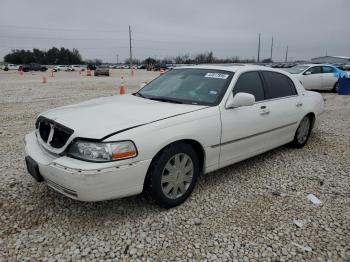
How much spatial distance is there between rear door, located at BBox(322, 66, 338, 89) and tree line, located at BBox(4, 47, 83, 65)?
9397 cm

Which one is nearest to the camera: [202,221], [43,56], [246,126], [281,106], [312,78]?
[202,221]

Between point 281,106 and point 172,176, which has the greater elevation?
point 281,106

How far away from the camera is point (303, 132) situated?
521 cm

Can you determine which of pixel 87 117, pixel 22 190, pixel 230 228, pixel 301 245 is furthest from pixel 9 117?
pixel 301 245

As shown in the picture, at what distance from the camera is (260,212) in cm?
318

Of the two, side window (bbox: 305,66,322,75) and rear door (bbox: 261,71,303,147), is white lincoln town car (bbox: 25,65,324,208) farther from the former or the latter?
side window (bbox: 305,66,322,75)

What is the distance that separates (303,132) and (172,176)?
10.4 ft

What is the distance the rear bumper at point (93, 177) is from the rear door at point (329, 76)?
13.6 m

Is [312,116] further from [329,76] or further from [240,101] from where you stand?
[329,76]

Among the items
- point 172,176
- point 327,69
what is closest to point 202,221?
point 172,176

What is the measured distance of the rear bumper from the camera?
8.33 feet

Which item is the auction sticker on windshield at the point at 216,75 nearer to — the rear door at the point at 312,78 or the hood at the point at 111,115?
the hood at the point at 111,115

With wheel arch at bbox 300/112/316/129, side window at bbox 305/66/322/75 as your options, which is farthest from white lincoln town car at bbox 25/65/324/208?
side window at bbox 305/66/322/75

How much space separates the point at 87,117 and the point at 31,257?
1342 millimetres
